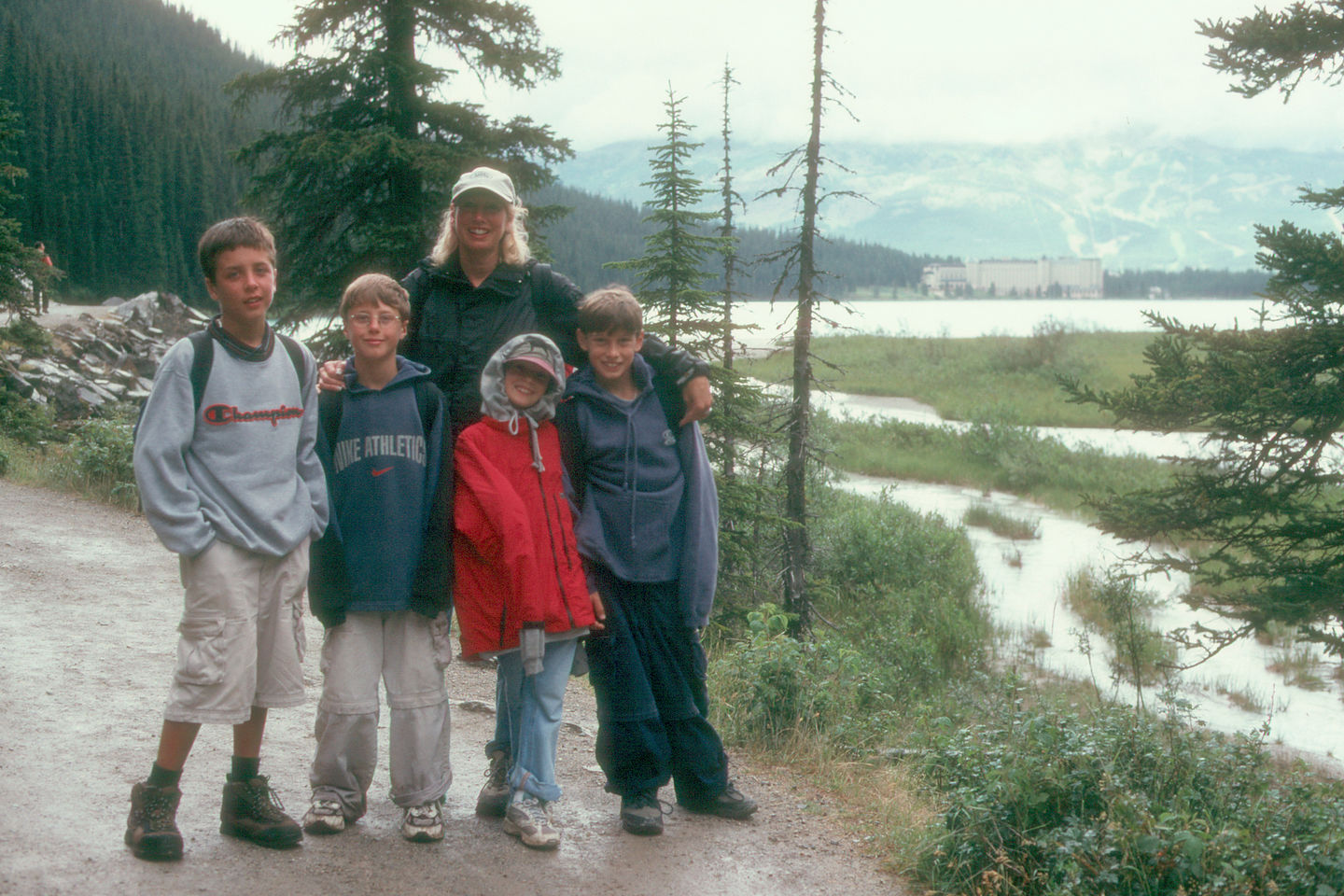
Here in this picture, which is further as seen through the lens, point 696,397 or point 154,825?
point 696,397

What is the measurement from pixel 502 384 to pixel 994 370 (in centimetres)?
4276

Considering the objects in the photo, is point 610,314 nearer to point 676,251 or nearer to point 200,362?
point 200,362

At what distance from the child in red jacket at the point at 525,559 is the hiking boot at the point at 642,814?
30 centimetres

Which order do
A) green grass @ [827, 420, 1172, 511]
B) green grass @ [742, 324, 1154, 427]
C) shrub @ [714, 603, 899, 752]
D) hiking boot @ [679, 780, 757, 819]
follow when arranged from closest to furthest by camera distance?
hiking boot @ [679, 780, 757, 819] → shrub @ [714, 603, 899, 752] → green grass @ [827, 420, 1172, 511] → green grass @ [742, 324, 1154, 427]

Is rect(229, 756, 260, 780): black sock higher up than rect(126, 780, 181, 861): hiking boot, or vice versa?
rect(229, 756, 260, 780): black sock

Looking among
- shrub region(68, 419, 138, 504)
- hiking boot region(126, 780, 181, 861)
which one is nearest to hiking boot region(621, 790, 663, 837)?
hiking boot region(126, 780, 181, 861)

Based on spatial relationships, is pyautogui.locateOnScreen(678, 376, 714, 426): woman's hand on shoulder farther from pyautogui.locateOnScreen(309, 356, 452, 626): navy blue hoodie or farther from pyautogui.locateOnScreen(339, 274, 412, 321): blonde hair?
pyautogui.locateOnScreen(339, 274, 412, 321): blonde hair

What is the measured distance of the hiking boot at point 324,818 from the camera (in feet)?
12.2

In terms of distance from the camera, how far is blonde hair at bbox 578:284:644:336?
3.96 metres

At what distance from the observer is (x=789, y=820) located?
14.6ft

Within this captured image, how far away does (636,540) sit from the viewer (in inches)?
156

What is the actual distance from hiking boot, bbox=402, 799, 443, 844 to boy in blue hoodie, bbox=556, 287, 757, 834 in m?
0.65

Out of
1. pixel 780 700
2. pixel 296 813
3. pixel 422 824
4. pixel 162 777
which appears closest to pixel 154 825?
pixel 162 777

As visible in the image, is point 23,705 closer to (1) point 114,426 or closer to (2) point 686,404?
(2) point 686,404
